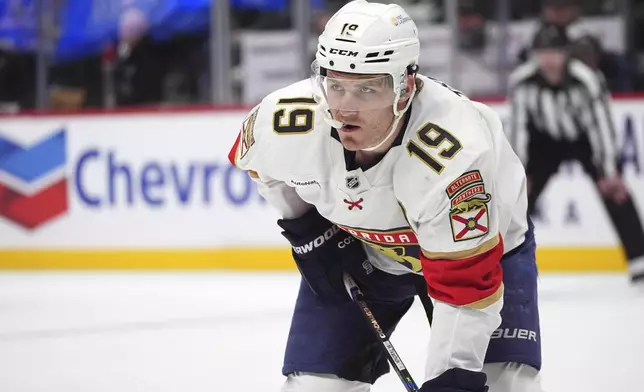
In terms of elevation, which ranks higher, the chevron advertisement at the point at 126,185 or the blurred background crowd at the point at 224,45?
the blurred background crowd at the point at 224,45

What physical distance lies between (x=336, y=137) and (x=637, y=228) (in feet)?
13.1

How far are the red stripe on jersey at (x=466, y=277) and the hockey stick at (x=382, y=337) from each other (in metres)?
0.38

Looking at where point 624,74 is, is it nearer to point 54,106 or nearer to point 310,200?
point 54,106

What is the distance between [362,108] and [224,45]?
4.85 m

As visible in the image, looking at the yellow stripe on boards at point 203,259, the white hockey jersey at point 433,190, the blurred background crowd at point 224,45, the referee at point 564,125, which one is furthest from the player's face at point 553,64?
the white hockey jersey at point 433,190

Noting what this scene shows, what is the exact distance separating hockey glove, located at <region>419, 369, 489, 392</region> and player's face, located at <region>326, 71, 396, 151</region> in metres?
0.51

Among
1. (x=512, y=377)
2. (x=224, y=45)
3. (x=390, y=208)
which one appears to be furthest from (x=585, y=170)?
(x=390, y=208)

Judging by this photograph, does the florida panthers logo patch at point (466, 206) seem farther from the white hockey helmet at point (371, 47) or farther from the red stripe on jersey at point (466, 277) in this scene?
the white hockey helmet at point (371, 47)

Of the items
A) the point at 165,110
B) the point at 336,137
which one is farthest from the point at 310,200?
the point at 165,110

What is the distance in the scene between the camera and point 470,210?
6.59 ft

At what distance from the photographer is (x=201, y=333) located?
14.8 ft

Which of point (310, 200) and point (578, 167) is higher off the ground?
point (310, 200)

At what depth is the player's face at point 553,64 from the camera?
5.91 metres

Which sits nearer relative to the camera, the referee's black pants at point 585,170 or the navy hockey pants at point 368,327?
the navy hockey pants at point 368,327
